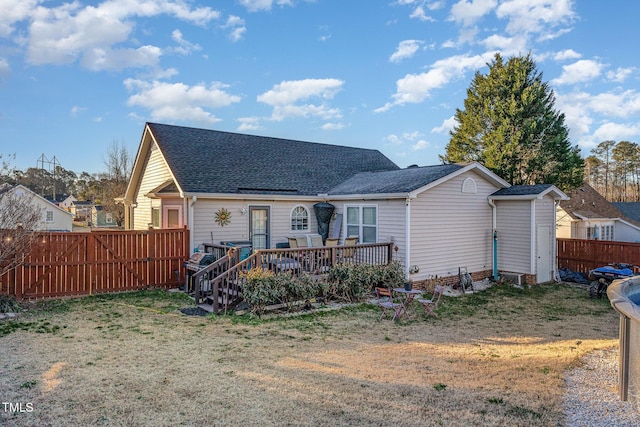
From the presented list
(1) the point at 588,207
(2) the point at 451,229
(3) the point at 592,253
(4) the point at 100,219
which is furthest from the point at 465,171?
(4) the point at 100,219

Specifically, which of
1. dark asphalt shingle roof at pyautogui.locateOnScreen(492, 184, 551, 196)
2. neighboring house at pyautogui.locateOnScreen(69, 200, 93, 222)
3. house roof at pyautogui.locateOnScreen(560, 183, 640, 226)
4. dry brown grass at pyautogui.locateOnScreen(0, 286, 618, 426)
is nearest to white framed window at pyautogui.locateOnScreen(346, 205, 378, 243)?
dry brown grass at pyautogui.locateOnScreen(0, 286, 618, 426)

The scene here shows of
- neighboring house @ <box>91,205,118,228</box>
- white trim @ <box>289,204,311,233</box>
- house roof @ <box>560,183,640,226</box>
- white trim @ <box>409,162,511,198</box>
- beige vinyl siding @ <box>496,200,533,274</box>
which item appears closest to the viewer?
white trim @ <box>409,162,511,198</box>

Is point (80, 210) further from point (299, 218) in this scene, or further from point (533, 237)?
A: point (533, 237)

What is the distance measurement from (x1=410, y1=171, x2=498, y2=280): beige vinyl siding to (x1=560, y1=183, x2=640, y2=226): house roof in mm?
14222

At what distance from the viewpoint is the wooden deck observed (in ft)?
29.3

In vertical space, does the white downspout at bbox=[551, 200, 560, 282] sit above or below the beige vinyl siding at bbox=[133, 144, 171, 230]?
below

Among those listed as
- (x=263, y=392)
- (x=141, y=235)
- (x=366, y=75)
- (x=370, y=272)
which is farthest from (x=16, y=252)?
(x=366, y=75)

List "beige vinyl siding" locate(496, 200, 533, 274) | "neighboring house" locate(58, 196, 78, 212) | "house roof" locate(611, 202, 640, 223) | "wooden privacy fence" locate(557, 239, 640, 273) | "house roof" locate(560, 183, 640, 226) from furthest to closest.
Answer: "neighboring house" locate(58, 196, 78, 212) < "house roof" locate(611, 202, 640, 223) < "house roof" locate(560, 183, 640, 226) < "wooden privacy fence" locate(557, 239, 640, 273) < "beige vinyl siding" locate(496, 200, 533, 274)

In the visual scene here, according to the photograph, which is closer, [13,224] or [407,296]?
[13,224]

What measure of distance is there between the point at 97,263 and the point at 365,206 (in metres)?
8.33

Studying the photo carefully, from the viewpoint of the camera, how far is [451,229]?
12883 millimetres

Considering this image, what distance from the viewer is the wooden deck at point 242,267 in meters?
8.92

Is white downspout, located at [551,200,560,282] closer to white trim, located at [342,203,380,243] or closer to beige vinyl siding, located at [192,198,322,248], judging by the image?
white trim, located at [342,203,380,243]

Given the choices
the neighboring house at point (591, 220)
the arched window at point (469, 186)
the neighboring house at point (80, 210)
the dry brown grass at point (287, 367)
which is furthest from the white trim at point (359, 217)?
the neighboring house at point (80, 210)
